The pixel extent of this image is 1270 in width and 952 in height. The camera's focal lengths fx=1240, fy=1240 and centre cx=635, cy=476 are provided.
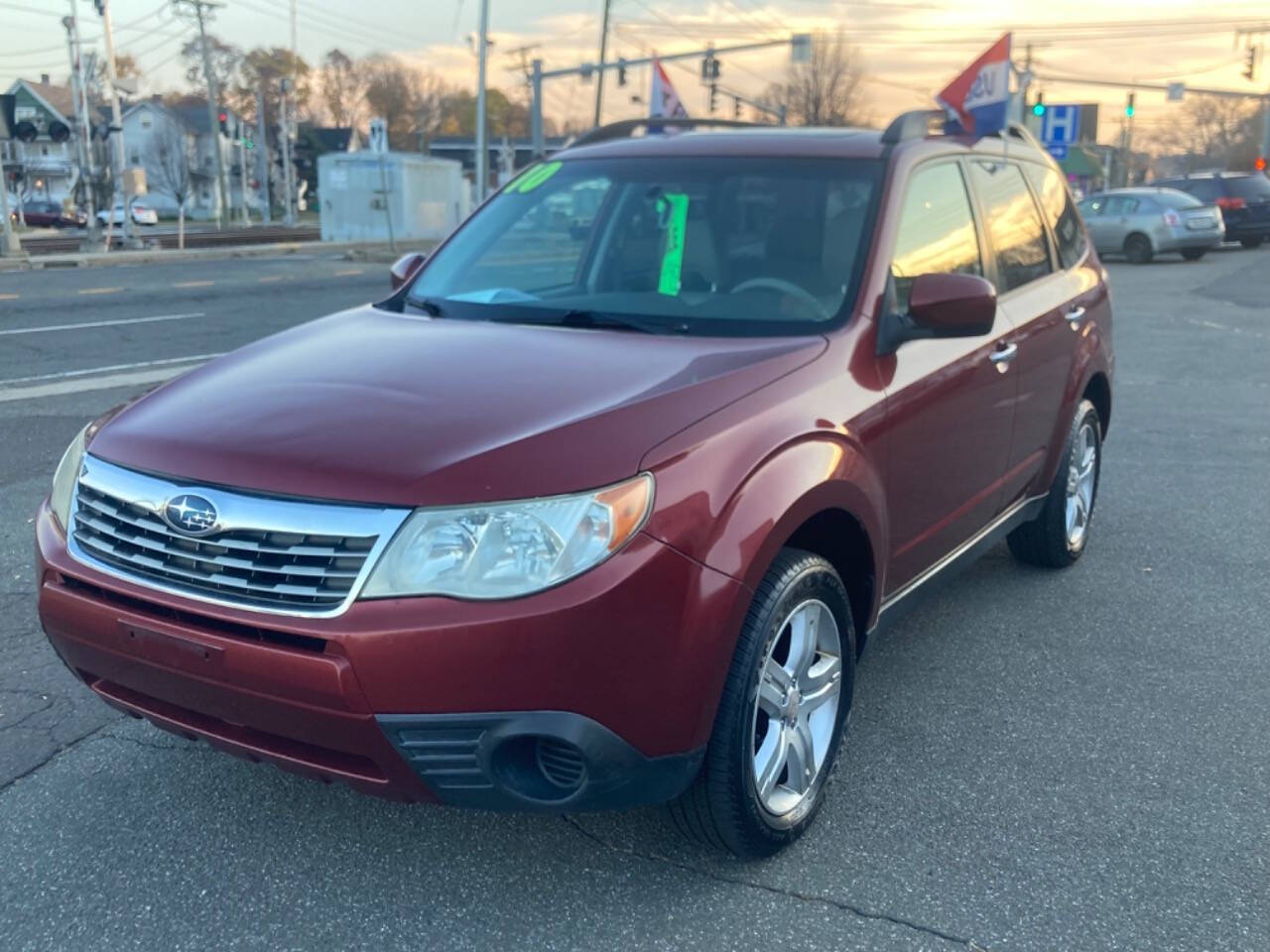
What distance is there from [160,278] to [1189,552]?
61.2ft

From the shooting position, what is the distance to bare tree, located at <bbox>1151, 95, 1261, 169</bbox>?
101000 mm

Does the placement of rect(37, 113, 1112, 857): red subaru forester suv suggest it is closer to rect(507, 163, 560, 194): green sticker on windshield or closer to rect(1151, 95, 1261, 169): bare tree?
rect(507, 163, 560, 194): green sticker on windshield

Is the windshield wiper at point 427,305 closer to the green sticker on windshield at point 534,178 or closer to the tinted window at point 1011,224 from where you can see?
the green sticker on windshield at point 534,178

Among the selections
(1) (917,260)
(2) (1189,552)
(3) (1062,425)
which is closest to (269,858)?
(1) (917,260)

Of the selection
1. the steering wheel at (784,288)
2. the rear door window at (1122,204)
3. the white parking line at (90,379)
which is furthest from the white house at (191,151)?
the steering wheel at (784,288)

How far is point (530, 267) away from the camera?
4168 millimetres

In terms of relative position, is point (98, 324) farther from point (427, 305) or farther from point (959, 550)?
point (959, 550)

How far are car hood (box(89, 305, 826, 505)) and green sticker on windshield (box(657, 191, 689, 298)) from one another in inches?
16.9

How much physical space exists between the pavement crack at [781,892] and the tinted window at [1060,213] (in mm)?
3162

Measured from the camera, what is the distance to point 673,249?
154 inches

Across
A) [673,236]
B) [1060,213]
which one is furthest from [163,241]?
[673,236]

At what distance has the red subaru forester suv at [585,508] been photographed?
8.05ft

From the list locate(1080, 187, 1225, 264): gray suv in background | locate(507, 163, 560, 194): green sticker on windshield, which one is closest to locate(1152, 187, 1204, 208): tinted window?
locate(1080, 187, 1225, 264): gray suv in background

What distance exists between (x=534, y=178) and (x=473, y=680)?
2.57m
